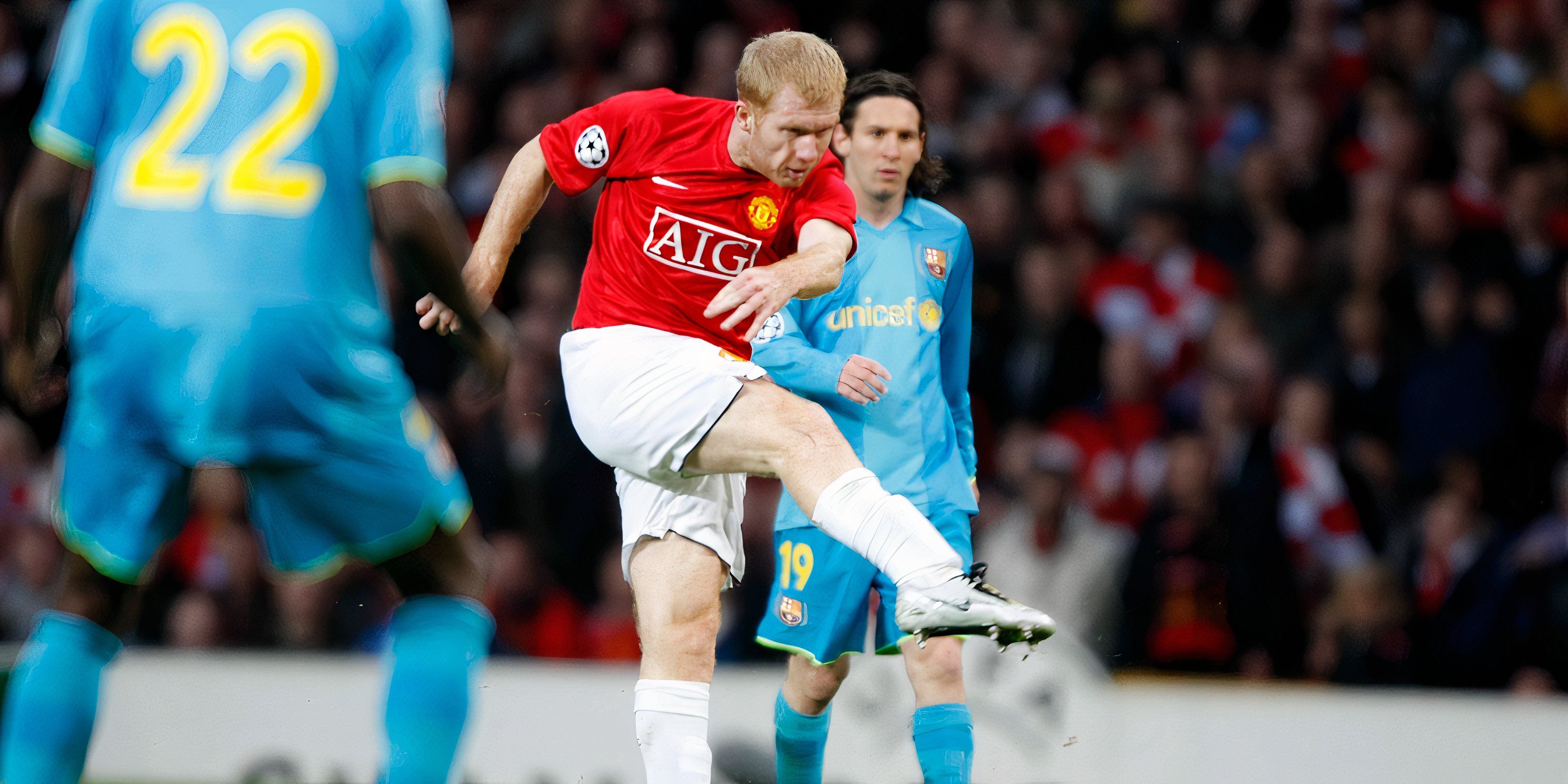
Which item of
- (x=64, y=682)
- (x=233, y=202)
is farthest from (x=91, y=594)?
(x=233, y=202)

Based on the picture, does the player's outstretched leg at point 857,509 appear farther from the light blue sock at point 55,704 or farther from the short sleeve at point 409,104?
the light blue sock at point 55,704

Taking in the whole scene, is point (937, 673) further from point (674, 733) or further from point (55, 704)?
point (55, 704)

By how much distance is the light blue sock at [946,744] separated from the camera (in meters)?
3.86

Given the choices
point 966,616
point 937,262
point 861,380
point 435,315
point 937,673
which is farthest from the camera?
point 937,262

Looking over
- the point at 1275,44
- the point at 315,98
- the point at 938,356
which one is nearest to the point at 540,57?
the point at 1275,44

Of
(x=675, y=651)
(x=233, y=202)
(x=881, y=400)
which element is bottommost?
(x=675, y=651)

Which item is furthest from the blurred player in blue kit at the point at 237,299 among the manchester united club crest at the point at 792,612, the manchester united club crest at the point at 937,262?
the manchester united club crest at the point at 937,262

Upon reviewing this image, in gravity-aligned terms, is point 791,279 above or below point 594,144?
below

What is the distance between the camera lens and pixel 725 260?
356 centimetres

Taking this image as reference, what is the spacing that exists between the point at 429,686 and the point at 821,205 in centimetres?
155

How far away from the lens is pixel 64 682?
2.56m

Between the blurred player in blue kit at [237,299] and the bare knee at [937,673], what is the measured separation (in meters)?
1.62

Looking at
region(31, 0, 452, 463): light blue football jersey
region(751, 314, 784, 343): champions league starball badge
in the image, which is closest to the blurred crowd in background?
region(751, 314, 784, 343): champions league starball badge

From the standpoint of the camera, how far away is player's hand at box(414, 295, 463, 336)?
3.16 metres
